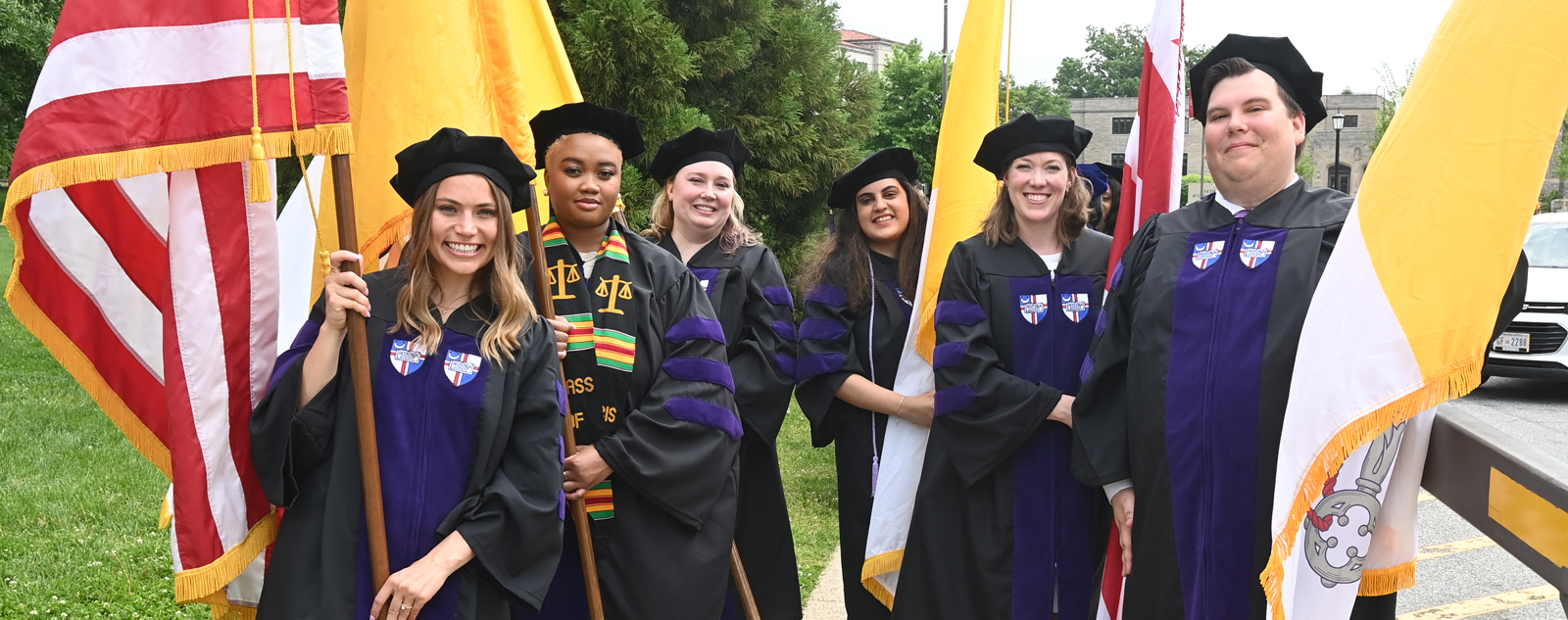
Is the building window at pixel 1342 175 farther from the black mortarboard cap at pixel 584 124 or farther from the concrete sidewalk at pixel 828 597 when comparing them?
the black mortarboard cap at pixel 584 124

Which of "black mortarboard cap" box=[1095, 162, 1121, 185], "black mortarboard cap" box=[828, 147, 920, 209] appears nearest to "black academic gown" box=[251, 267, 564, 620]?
"black mortarboard cap" box=[828, 147, 920, 209]

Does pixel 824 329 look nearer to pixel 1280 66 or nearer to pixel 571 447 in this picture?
pixel 571 447

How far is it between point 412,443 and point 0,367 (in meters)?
10.6

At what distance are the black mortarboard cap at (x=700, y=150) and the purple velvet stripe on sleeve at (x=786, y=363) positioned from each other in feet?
2.70

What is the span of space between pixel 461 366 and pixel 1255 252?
210cm

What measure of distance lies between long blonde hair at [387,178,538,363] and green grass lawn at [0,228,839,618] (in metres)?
2.98

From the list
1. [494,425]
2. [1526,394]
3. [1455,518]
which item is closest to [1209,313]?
[494,425]

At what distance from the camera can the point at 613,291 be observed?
363 centimetres

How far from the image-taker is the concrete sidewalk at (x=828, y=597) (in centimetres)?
556

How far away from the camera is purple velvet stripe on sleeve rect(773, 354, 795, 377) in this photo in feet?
15.3

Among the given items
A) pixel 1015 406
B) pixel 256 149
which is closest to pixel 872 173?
pixel 1015 406

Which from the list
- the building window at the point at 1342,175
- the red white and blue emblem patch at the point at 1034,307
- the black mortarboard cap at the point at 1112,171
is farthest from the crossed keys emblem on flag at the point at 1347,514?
the building window at the point at 1342,175

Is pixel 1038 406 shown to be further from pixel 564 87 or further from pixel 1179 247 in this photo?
pixel 564 87

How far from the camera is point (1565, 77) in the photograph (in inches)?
87.1
